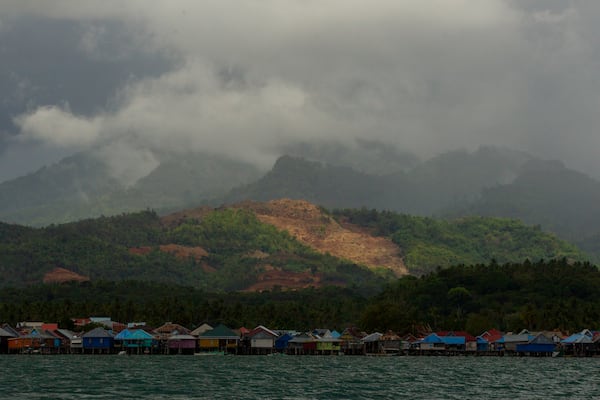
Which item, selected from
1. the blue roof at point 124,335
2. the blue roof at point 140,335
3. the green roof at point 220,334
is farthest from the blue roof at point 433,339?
the blue roof at point 124,335

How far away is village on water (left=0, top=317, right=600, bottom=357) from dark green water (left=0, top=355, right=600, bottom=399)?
1927 inches

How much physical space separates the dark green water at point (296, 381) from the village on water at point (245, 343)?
4894cm

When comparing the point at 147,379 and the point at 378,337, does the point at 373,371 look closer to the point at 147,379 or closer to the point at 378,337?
the point at 147,379

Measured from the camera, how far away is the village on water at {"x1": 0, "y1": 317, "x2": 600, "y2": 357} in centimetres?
18888

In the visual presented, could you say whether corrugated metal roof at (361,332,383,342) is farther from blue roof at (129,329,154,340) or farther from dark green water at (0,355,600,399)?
dark green water at (0,355,600,399)

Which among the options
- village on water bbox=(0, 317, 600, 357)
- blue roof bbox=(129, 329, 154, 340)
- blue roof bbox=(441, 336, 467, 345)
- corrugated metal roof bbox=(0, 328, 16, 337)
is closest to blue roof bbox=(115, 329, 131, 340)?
village on water bbox=(0, 317, 600, 357)

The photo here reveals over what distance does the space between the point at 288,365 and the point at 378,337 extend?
57.3 m

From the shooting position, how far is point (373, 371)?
128 meters

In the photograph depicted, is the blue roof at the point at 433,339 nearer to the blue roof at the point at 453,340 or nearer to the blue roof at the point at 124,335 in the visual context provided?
the blue roof at the point at 453,340

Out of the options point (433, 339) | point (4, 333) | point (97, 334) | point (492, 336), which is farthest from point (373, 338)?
point (4, 333)

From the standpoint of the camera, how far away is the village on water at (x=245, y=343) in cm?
18888

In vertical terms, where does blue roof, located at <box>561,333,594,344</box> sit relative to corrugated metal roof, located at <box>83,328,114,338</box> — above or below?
below

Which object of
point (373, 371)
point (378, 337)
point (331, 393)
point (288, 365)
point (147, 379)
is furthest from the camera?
point (378, 337)

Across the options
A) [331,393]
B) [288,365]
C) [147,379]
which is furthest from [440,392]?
[288,365]
